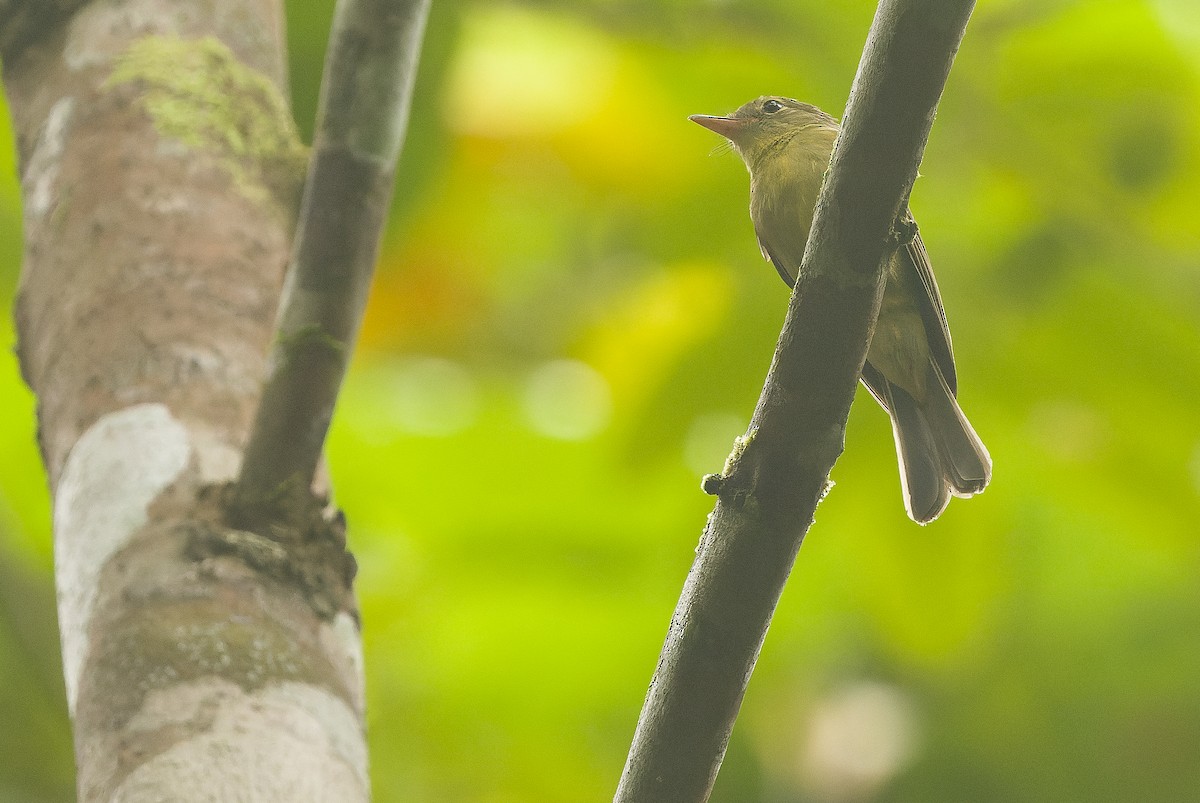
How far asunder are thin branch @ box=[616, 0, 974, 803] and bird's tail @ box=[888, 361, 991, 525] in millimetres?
1314

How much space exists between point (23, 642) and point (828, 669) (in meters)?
2.40

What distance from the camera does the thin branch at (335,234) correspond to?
2.13m

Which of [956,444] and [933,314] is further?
[956,444]

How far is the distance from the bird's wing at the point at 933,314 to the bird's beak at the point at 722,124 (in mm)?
753

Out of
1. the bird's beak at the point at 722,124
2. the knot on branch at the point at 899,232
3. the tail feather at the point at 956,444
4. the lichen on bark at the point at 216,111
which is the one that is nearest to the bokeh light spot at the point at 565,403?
the bird's beak at the point at 722,124

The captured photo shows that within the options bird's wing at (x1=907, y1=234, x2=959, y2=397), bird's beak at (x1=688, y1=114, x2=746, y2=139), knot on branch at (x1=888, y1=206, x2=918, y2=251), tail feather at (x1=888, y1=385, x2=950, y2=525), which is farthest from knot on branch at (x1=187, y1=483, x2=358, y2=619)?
bird's beak at (x1=688, y1=114, x2=746, y2=139)

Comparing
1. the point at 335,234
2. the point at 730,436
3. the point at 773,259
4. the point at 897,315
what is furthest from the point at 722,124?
the point at 335,234

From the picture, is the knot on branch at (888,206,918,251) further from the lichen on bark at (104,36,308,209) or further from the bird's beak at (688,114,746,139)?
the bird's beak at (688,114,746,139)

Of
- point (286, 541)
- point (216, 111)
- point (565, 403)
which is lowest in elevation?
point (286, 541)

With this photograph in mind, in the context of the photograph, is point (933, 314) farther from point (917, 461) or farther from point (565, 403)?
point (565, 403)

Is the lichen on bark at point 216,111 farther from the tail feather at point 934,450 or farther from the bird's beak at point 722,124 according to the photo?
the tail feather at point 934,450

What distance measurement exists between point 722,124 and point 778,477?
212cm

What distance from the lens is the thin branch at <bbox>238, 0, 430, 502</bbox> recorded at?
6.99 feet

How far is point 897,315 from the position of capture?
3240mm
